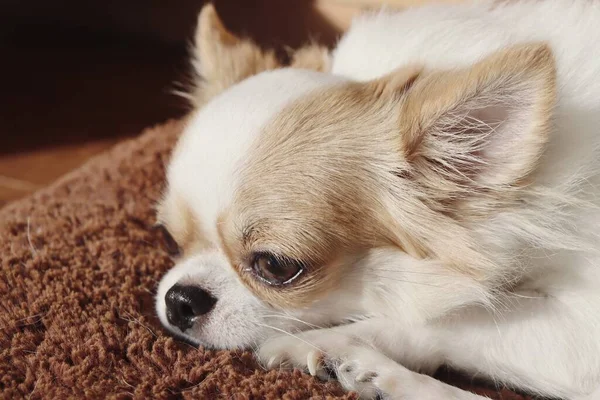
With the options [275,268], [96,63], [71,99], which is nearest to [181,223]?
[275,268]

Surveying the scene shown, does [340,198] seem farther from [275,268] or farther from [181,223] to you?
[181,223]

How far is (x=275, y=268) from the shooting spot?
143cm

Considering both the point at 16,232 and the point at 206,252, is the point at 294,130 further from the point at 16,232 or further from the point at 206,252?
the point at 16,232

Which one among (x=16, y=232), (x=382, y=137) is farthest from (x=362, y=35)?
(x=16, y=232)

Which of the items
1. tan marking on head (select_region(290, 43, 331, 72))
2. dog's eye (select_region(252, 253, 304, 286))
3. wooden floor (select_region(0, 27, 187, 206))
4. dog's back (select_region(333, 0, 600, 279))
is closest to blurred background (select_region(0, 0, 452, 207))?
→ wooden floor (select_region(0, 27, 187, 206))

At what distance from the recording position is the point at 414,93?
137 centimetres

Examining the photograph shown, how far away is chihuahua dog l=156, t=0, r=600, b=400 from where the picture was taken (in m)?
1.38

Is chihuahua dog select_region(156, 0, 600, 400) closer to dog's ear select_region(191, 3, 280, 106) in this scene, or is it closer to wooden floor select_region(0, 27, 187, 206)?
dog's ear select_region(191, 3, 280, 106)

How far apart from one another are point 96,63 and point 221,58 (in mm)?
2858

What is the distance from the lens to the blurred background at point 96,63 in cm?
340

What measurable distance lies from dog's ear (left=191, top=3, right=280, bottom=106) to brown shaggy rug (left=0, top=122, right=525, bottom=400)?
16.9 inches

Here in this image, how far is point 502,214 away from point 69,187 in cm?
144

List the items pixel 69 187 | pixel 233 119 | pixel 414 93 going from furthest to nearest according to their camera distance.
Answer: pixel 69 187, pixel 233 119, pixel 414 93

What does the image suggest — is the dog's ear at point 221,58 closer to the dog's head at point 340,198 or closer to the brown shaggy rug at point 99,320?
the dog's head at point 340,198
